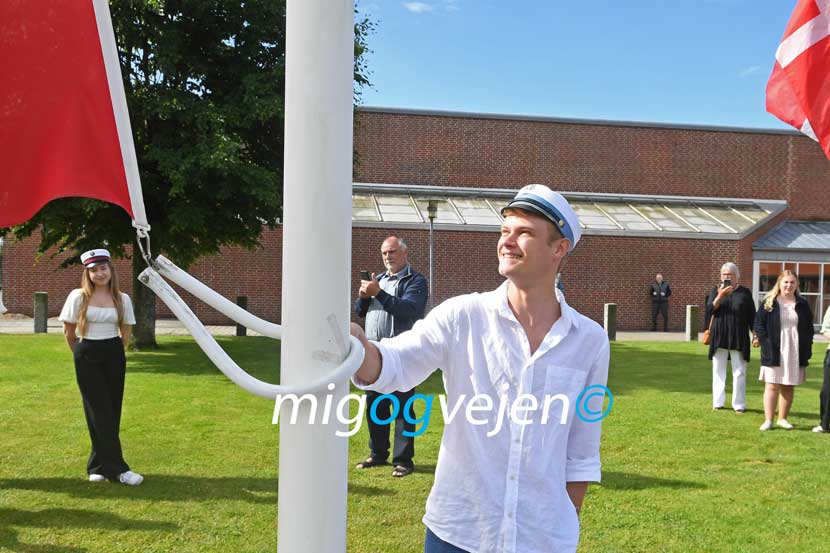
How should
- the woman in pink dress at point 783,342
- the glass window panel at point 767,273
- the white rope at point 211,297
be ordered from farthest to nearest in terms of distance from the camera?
the glass window panel at point 767,273
the woman in pink dress at point 783,342
the white rope at point 211,297

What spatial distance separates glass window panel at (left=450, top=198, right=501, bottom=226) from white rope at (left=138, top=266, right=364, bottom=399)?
24.3 meters

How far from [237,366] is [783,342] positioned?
876cm

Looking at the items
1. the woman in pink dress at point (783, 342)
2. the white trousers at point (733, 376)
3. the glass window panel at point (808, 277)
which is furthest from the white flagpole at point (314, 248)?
the glass window panel at point (808, 277)

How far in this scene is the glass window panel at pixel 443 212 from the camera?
25.7m

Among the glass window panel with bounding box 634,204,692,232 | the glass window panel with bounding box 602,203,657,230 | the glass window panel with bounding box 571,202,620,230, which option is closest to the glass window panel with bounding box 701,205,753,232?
the glass window panel with bounding box 634,204,692,232

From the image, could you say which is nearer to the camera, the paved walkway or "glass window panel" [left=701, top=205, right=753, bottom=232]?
the paved walkway

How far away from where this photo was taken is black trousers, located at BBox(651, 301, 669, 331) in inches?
1006

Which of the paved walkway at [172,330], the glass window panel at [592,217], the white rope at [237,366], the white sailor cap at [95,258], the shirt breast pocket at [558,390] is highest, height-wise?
the glass window panel at [592,217]

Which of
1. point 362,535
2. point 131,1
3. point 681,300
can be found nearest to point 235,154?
point 131,1

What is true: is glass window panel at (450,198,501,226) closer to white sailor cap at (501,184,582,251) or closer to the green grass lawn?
the green grass lawn

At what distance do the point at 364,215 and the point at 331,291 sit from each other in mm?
24435

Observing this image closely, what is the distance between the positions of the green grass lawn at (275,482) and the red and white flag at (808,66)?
2.88 meters

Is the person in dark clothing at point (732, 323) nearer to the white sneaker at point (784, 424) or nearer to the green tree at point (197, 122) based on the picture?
the white sneaker at point (784, 424)

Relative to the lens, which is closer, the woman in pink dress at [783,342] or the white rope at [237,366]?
the white rope at [237,366]
